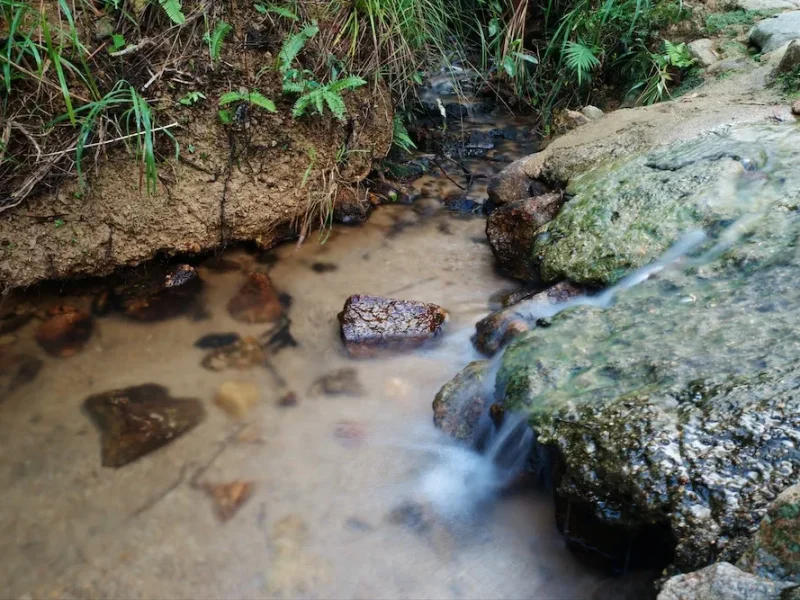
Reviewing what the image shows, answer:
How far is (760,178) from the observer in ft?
12.1

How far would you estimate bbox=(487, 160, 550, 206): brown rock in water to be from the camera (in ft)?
16.1

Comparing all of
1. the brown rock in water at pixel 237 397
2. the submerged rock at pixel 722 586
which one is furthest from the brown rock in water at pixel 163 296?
the submerged rock at pixel 722 586

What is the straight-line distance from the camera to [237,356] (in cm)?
379

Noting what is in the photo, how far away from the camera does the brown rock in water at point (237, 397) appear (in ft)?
11.3

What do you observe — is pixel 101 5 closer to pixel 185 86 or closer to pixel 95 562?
pixel 185 86

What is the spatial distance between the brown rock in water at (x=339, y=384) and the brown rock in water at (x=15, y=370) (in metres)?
1.54

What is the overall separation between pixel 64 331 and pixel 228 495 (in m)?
1.64

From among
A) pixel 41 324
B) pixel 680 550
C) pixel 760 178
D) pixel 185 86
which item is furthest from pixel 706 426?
pixel 41 324

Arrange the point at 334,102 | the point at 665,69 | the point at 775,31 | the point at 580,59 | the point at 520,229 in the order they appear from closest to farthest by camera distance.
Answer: the point at 334,102, the point at 520,229, the point at 775,31, the point at 665,69, the point at 580,59

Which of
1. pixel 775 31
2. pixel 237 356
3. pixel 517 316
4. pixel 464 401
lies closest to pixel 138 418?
pixel 237 356

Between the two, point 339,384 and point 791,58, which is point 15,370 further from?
point 791,58

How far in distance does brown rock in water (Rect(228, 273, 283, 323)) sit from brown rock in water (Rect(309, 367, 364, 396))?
0.66m

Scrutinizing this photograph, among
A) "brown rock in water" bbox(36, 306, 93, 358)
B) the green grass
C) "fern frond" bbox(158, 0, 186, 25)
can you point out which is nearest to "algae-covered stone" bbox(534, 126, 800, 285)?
the green grass

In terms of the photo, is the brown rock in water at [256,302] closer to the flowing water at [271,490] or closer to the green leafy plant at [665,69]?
the flowing water at [271,490]
